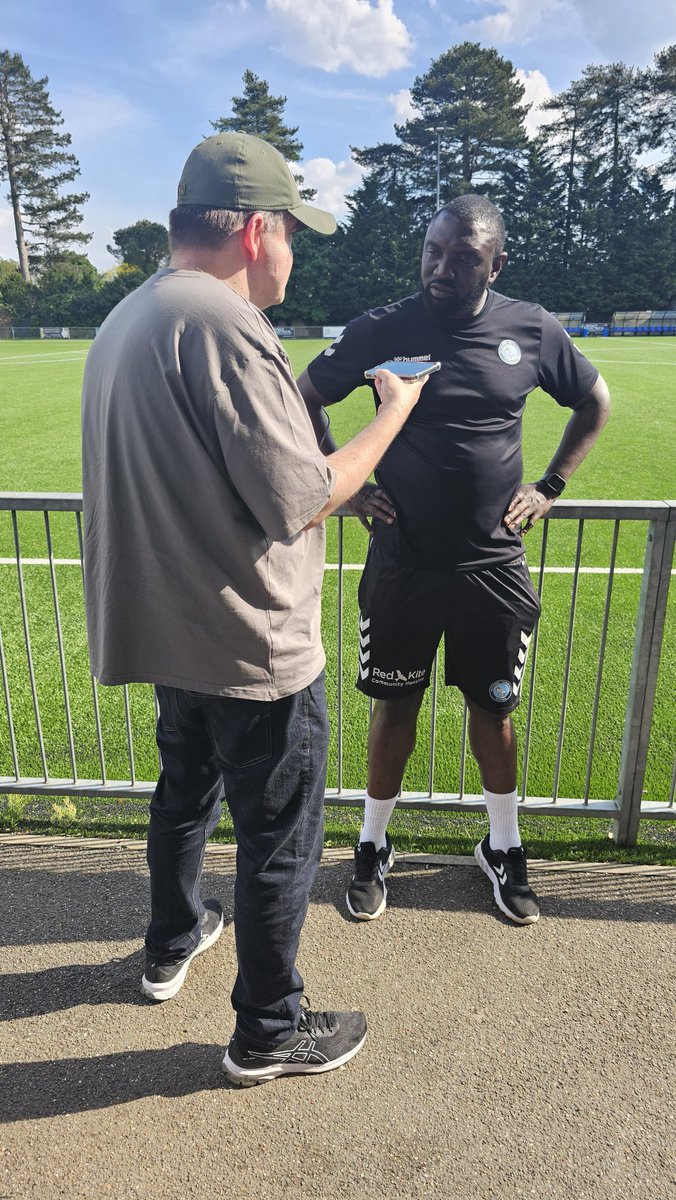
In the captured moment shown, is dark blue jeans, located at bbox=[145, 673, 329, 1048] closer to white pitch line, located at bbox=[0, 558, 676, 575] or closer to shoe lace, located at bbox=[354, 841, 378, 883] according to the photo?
shoe lace, located at bbox=[354, 841, 378, 883]

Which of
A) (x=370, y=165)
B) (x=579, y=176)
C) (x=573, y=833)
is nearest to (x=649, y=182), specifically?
(x=579, y=176)

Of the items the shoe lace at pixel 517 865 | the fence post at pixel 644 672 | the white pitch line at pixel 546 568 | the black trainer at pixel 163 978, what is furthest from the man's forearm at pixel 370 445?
A: the white pitch line at pixel 546 568

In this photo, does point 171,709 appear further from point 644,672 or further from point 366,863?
point 644,672

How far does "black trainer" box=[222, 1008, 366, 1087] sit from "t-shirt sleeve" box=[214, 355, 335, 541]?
1.38 metres

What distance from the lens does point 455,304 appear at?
2.65 meters

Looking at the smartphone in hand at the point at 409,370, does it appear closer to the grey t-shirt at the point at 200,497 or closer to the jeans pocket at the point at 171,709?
the grey t-shirt at the point at 200,497

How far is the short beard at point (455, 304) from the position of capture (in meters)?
2.64

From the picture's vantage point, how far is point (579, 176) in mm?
67438

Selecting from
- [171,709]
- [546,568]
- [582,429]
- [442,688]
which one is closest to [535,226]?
[546,568]

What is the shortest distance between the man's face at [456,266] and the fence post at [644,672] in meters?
1.04

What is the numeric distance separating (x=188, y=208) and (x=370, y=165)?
78261mm

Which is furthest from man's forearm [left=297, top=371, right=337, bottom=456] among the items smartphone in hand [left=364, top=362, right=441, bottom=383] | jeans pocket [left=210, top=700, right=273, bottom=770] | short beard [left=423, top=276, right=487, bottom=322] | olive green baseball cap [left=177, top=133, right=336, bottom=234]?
jeans pocket [left=210, top=700, right=273, bottom=770]

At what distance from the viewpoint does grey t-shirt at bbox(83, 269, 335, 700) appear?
1.66m

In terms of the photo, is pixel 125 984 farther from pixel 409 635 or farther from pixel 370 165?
pixel 370 165
